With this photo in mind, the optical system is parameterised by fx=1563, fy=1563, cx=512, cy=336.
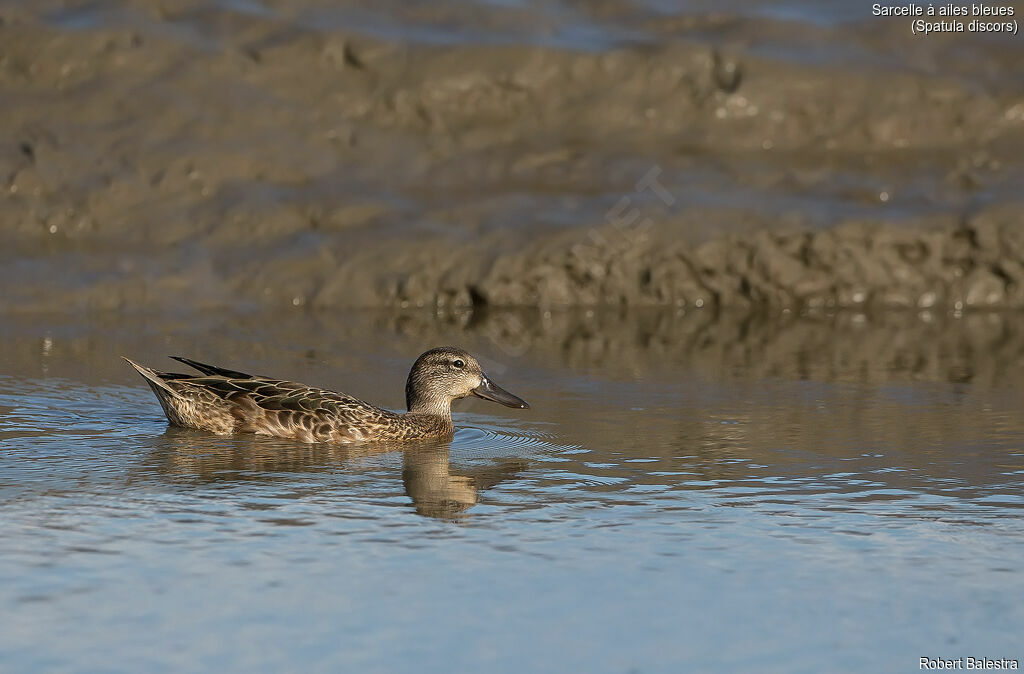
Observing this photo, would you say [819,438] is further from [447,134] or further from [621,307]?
[447,134]

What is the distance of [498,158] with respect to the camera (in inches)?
477

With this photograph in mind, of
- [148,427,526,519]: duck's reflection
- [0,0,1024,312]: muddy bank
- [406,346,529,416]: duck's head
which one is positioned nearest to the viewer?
[148,427,526,519]: duck's reflection

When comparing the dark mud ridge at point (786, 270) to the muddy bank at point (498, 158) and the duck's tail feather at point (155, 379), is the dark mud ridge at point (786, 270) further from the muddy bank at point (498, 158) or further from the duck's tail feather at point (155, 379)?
the duck's tail feather at point (155, 379)

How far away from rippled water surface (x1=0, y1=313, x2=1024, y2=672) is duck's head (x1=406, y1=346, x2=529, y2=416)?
0.61 ft

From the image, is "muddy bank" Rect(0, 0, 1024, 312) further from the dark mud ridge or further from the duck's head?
the duck's head

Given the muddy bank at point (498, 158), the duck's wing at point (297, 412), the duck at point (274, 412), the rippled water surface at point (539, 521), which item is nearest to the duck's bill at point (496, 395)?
the rippled water surface at point (539, 521)

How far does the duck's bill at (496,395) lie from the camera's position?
7.97m

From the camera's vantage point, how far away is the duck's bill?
7.97 meters

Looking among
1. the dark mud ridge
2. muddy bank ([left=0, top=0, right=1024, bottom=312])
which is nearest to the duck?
muddy bank ([left=0, top=0, right=1024, bottom=312])

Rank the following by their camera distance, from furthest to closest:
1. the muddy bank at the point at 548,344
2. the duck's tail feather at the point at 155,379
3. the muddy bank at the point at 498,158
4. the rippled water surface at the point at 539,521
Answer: the muddy bank at the point at 498,158 → the muddy bank at the point at 548,344 → the duck's tail feather at the point at 155,379 → the rippled water surface at the point at 539,521

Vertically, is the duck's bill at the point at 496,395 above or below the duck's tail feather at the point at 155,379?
below

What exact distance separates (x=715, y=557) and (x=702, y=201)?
667 cm

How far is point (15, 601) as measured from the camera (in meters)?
4.82

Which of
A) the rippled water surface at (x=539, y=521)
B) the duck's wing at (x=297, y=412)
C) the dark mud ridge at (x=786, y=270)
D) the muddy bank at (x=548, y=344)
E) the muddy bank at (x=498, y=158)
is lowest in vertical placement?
the rippled water surface at (x=539, y=521)
